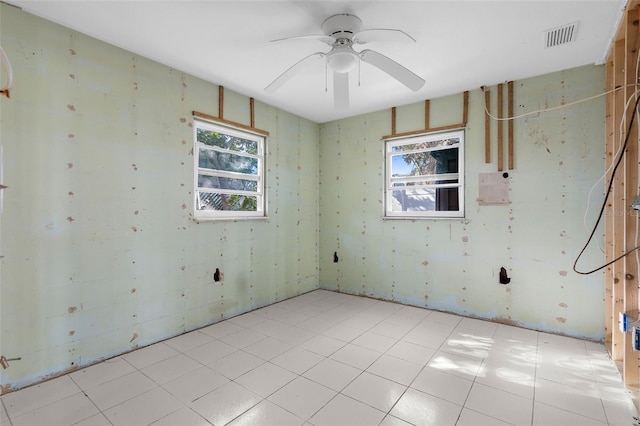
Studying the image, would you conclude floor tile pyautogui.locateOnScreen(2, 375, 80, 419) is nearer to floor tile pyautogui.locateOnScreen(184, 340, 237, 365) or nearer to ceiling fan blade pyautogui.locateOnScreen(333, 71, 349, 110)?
floor tile pyautogui.locateOnScreen(184, 340, 237, 365)

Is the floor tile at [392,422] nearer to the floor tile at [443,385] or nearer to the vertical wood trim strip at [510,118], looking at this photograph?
the floor tile at [443,385]

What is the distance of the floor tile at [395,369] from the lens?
2358 mm

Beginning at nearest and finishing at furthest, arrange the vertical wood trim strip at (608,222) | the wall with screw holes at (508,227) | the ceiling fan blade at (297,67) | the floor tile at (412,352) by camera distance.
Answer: the ceiling fan blade at (297,67) → the floor tile at (412,352) → the vertical wood trim strip at (608,222) → the wall with screw holes at (508,227)

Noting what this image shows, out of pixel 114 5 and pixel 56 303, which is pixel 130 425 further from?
pixel 114 5

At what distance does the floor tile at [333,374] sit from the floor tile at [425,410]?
0.44 metres

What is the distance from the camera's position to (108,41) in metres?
2.67

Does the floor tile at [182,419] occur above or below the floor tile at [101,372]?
below

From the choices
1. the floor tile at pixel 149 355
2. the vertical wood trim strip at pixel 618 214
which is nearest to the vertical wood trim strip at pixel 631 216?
the vertical wood trim strip at pixel 618 214

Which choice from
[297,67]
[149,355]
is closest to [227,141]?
[297,67]

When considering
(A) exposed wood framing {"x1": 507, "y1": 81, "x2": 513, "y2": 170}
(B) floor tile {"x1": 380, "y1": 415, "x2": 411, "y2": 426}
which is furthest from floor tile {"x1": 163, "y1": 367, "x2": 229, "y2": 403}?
(A) exposed wood framing {"x1": 507, "y1": 81, "x2": 513, "y2": 170}

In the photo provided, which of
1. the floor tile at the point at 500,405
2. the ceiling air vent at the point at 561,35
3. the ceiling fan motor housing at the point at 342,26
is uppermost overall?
the ceiling air vent at the point at 561,35

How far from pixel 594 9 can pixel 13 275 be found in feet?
15.6

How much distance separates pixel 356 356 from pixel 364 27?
2.86 m

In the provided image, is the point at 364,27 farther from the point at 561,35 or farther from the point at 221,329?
the point at 221,329
